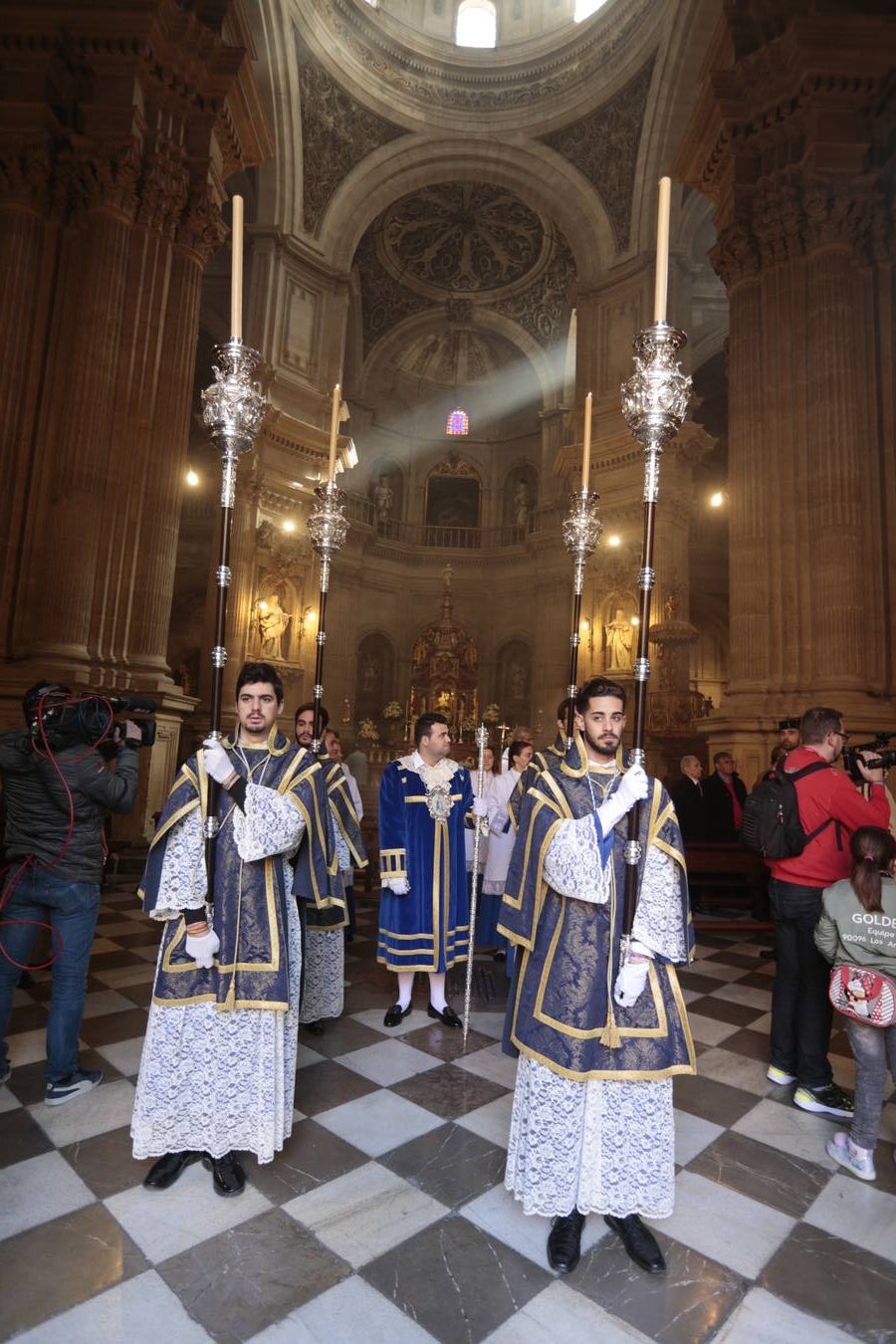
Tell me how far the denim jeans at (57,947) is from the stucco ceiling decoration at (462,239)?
25570 millimetres

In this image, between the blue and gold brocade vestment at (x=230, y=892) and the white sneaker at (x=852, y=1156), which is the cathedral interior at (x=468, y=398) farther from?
the blue and gold brocade vestment at (x=230, y=892)

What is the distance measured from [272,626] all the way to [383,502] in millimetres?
9672

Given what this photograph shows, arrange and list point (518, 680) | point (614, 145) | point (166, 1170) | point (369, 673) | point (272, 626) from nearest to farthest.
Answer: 1. point (166, 1170)
2. point (272, 626)
3. point (614, 145)
4. point (369, 673)
5. point (518, 680)

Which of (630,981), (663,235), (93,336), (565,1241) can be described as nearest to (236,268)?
(663,235)

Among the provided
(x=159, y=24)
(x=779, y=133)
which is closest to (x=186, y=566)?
(x=159, y=24)

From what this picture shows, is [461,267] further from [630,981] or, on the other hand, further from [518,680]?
[630,981]

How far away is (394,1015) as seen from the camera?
15.1 ft

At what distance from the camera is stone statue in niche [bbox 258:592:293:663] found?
1783 centimetres

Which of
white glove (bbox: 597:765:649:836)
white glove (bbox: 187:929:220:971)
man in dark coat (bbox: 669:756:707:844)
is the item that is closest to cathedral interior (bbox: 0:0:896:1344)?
white glove (bbox: 187:929:220:971)

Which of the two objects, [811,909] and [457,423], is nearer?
[811,909]

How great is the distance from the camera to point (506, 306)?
2638 centimetres

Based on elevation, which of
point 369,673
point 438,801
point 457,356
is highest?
point 457,356

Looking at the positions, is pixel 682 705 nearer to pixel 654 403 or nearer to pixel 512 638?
pixel 512 638

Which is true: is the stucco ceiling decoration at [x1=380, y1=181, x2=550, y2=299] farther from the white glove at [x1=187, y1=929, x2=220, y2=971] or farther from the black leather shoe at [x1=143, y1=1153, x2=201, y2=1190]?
the black leather shoe at [x1=143, y1=1153, x2=201, y2=1190]
